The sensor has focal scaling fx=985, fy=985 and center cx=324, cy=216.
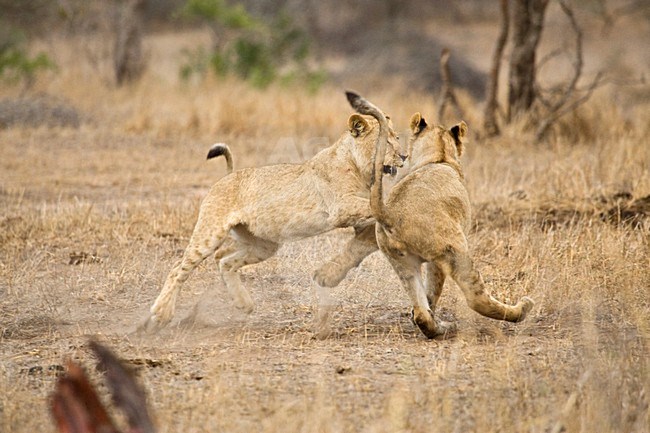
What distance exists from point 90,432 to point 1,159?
344 inches

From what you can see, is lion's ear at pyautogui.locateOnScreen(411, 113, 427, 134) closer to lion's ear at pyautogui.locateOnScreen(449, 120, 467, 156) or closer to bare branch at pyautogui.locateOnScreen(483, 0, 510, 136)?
lion's ear at pyautogui.locateOnScreen(449, 120, 467, 156)

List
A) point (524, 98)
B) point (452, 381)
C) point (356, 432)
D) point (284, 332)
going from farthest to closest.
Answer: point (524, 98), point (284, 332), point (452, 381), point (356, 432)

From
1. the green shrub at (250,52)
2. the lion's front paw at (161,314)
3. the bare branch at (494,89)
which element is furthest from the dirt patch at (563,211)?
the green shrub at (250,52)

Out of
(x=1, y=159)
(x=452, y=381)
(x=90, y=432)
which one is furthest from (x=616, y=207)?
(x=1, y=159)

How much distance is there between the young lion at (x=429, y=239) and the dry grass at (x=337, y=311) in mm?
197

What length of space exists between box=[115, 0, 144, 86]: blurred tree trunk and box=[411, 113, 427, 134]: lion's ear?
498 inches

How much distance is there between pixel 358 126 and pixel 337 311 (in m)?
1.13

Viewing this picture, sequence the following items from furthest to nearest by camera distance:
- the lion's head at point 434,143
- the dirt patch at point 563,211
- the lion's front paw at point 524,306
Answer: the dirt patch at point 563,211 → the lion's head at point 434,143 → the lion's front paw at point 524,306

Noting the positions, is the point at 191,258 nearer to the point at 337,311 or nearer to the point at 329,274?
the point at 329,274

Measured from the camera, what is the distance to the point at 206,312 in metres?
6.10

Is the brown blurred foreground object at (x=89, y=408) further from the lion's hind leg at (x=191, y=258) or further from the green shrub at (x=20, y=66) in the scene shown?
the green shrub at (x=20, y=66)

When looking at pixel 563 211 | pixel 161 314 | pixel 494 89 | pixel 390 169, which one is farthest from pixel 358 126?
pixel 494 89

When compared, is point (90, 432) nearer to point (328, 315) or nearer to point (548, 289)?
point (328, 315)

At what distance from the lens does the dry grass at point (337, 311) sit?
163 inches
